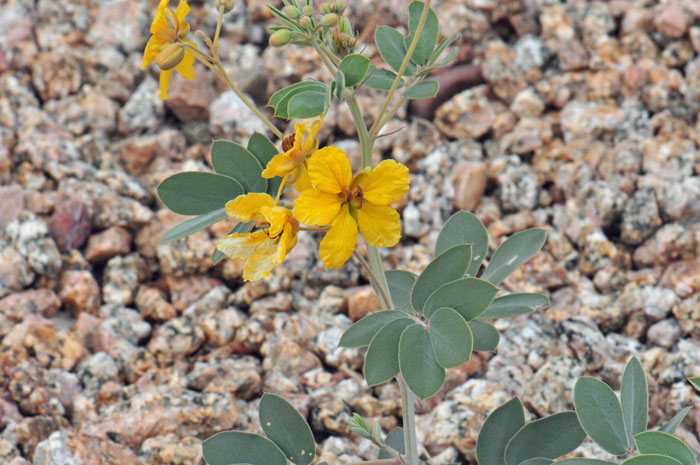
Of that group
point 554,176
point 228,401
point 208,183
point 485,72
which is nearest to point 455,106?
point 485,72

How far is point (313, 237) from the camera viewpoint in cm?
222

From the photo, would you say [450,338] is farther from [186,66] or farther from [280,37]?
[186,66]

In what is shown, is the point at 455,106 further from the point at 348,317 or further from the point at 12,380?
the point at 12,380

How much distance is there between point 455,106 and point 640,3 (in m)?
0.85

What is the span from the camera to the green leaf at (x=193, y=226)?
3.58 feet

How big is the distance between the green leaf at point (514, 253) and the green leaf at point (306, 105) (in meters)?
0.48

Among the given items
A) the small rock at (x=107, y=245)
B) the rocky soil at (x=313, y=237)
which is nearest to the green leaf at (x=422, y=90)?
the rocky soil at (x=313, y=237)

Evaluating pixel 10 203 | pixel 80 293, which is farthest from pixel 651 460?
pixel 10 203

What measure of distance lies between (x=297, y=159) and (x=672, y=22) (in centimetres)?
201

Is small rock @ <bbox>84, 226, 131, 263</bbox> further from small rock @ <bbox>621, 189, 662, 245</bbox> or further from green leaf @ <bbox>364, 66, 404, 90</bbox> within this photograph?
small rock @ <bbox>621, 189, 662, 245</bbox>

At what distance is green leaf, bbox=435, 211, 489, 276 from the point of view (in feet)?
4.43

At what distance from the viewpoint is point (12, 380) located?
176 centimetres

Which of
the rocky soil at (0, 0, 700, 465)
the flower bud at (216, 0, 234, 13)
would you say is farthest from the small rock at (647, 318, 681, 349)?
the flower bud at (216, 0, 234, 13)

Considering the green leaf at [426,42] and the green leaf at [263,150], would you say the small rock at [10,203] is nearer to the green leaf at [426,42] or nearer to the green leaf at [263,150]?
the green leaf at [263,150]
